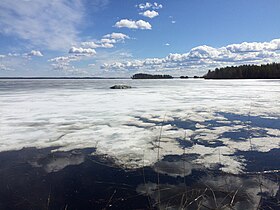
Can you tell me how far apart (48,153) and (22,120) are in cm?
329

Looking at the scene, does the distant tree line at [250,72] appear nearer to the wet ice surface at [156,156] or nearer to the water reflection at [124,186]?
the wet ice surface at [156,156]

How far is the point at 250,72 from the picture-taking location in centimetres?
6562

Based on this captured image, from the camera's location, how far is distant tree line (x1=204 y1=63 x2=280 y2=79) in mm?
61188

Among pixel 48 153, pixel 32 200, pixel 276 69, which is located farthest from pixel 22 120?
pixel 276 69

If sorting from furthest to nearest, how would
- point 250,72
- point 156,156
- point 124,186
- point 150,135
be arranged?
point 250,72, point 150,135, point 156,156, point 124,186

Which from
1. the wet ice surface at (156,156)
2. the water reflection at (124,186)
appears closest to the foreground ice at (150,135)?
the wet ice surface at (156,156)

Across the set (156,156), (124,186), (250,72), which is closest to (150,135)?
(156,156)

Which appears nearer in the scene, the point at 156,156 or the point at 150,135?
the point at 156,156

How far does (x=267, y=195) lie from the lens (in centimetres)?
257

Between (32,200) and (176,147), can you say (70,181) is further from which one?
(176,147)

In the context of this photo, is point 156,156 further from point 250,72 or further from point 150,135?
point 250,72

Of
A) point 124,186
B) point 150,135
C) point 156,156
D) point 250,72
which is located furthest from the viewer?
point 250,72

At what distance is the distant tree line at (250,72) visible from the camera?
6119 centimetres

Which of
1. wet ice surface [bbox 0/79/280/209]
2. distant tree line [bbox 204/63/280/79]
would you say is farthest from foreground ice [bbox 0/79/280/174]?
distant tree line [bbox 204/63/280/79]
